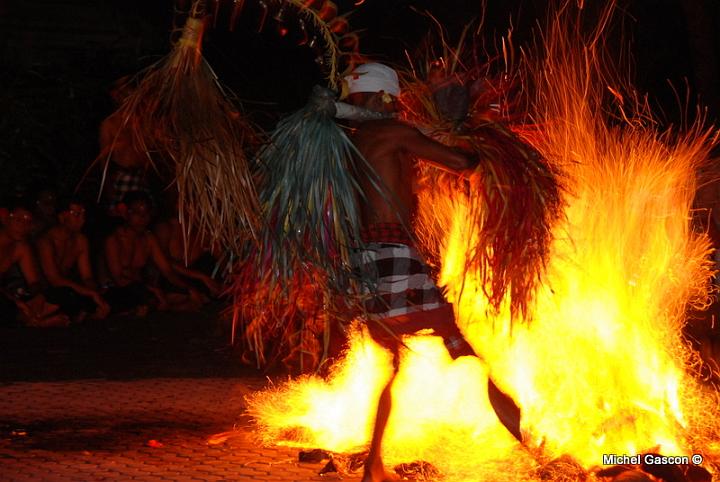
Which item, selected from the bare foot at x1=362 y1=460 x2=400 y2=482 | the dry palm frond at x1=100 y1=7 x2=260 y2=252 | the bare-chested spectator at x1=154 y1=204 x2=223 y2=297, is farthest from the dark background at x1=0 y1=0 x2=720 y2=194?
the bare foot at x1=362 y1=460 x2=400 y2=482

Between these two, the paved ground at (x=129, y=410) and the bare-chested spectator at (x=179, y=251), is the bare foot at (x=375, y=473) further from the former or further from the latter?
the bare-chested spectator at (x=179, y=251)

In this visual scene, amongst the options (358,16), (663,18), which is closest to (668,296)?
(358,16)

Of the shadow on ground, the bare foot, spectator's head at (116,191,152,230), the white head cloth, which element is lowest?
the shadow on ground

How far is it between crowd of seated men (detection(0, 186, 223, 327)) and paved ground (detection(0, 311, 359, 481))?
57 cm

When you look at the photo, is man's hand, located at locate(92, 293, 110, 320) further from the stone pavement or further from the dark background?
the stone pavement

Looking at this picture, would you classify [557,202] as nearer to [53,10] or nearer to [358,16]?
[358,16]

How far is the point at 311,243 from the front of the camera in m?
4.76

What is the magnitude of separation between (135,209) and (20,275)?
1331 mm

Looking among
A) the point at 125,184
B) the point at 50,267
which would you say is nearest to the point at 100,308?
the point at 50,267

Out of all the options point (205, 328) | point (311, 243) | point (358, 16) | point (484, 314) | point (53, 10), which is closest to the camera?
point (311, 243)

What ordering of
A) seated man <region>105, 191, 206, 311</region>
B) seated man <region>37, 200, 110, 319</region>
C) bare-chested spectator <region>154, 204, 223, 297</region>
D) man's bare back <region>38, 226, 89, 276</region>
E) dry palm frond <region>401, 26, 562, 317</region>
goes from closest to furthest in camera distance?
dry palm frond <region>401, 26, 562, 317</region>, seated man <region>37, 200, 110, 319</region>, man's bare back <region>38, 226, 89, 276</region>, seated man <region>105, 191, 206, 311</region>, bare-chested spectator <region>154, 204, 223, 297</region>

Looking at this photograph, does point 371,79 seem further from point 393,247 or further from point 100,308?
point 100,308

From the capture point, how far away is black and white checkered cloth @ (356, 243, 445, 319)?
484 cm

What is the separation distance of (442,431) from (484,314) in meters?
0.62
